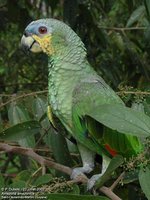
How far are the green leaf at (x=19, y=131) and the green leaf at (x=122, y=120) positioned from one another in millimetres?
411

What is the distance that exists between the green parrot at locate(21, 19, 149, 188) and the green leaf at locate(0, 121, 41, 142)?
0.07m

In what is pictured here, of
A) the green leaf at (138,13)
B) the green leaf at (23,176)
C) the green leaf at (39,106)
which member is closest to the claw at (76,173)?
the green leaf at (23,176)

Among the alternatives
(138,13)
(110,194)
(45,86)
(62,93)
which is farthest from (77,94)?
(45,86)

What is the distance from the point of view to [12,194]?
972mm

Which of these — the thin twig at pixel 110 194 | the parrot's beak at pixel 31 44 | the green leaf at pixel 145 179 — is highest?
the parrot's beak at pixel 31 44

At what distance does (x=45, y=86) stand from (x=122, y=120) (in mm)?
1492

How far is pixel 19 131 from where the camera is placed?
3.97 feet

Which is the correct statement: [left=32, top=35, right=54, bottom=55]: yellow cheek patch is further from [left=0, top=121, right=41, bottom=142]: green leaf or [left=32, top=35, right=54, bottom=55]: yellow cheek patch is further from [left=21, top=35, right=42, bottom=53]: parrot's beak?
[left=0, top=121, right=41, bottom=142]: green leaf

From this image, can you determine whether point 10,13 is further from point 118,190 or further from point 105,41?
point 118,190

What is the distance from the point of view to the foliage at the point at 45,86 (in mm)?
963

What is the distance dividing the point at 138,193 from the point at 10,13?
1069 millimetres

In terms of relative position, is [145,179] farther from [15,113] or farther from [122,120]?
[15,113]

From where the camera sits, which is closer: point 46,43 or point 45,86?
point 46,43

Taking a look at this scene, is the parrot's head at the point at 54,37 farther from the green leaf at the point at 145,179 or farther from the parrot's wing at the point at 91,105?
the green leaf at the point at 145,179
